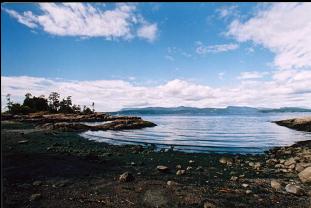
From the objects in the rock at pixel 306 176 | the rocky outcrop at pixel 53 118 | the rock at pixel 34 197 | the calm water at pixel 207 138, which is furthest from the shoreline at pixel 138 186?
the rocky outcrop at pixel 53 118

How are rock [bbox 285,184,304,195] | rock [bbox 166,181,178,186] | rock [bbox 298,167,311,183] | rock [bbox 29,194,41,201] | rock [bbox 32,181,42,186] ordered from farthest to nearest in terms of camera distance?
rock [bbox 298,167,311,183] → rock [bbox 166,181,178,186] → rock [bbox 32,181,42,186] → rock [bbox 285,184,304,195] → rock [bbox 29,194,41,201]

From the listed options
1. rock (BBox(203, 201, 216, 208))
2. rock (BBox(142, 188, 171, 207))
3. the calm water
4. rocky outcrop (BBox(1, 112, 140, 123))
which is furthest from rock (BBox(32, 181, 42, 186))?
rocky outcrop (BBox(1, 112, 140, 123))

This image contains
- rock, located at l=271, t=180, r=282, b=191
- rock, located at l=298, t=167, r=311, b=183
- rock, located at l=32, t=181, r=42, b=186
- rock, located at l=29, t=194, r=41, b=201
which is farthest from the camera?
rock, located at l=298, t=167, r=311, b=183

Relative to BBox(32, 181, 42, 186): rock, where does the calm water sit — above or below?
below

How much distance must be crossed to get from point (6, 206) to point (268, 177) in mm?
10020

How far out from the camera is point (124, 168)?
1273cm

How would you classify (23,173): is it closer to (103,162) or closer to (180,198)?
(103,162)

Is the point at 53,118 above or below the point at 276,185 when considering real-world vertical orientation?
above

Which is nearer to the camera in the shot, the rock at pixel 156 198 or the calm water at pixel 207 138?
the rock at pixel 156 198

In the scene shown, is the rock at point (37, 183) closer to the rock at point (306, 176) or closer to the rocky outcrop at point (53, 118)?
the rock at point (306, 176)

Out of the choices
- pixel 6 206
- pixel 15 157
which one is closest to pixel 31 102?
pixel 15 157

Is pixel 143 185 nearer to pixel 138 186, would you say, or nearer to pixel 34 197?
pixel 138 186

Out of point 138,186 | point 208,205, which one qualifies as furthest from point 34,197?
point 208,205

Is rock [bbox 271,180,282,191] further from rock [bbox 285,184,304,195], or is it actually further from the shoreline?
rock [bbox 285,184,304,195]
